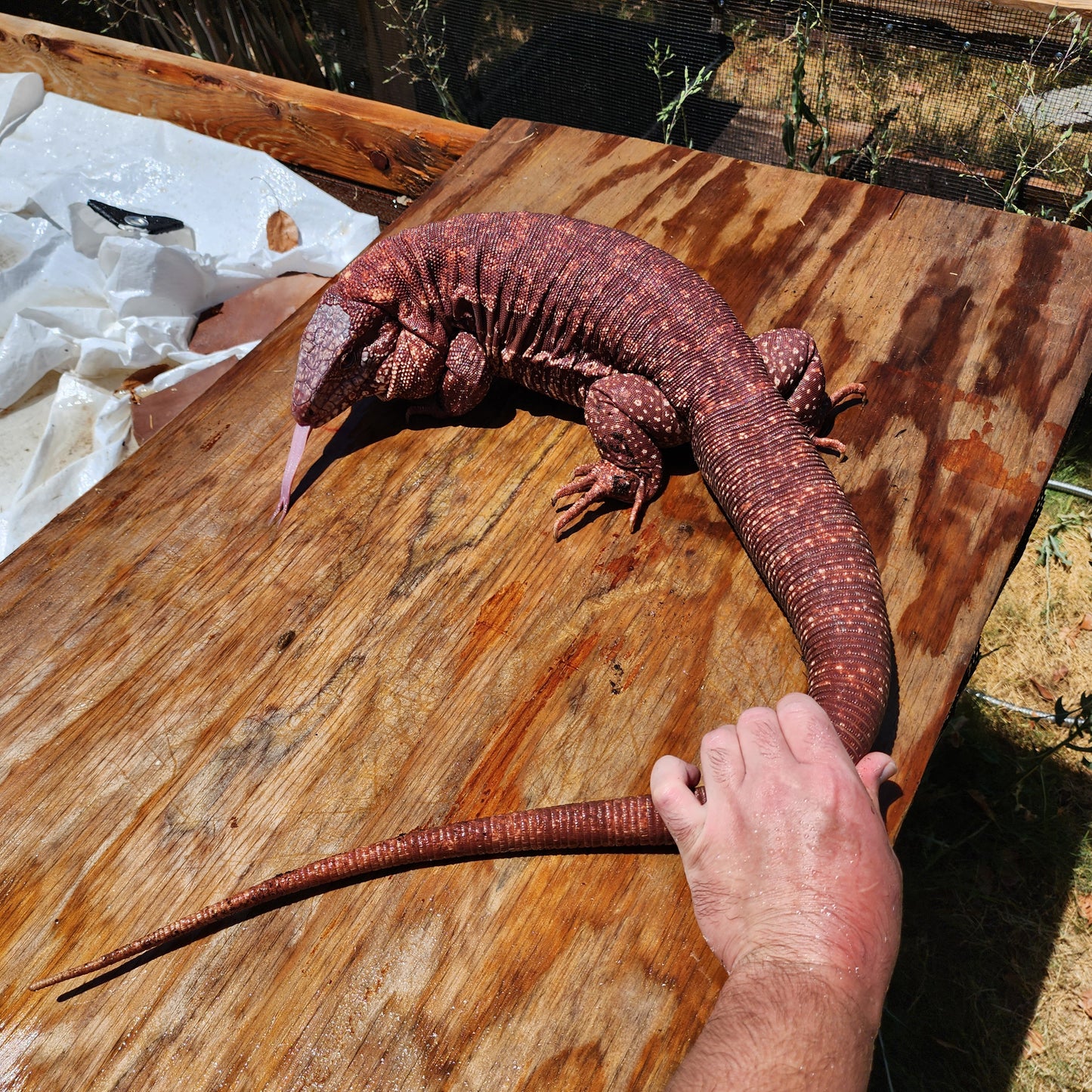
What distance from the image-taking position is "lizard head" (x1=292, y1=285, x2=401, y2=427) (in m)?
3.07

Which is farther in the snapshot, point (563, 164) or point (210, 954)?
point (563, 164)

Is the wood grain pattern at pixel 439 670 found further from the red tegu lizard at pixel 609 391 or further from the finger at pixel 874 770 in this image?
the finger at pixel 874 770

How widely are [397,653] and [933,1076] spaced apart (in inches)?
91.2

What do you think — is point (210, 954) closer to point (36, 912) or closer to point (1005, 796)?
point (36, 912)

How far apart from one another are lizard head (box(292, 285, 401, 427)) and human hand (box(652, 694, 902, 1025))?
1850mm

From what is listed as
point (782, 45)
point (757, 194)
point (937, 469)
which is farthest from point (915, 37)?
point (937, 469)

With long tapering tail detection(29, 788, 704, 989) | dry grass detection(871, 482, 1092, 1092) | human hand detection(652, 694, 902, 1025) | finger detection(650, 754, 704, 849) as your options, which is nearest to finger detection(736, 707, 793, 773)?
human hand detection(652, 694, 902, 1025)

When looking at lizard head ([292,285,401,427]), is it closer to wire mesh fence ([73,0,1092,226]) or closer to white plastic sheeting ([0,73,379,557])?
white plastic sheeting ([0,73,379,557])

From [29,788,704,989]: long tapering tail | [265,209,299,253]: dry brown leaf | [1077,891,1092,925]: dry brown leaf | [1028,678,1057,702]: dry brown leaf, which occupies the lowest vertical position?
[1077,891,1092,925]: dry brown leaf

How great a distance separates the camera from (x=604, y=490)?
285cm

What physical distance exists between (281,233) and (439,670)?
3422mm

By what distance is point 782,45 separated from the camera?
5738 millimetres

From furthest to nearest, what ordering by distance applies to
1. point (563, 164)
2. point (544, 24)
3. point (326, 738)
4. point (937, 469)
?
point (544, 24), point (563, 164), point (937, 469), point (326, 738)

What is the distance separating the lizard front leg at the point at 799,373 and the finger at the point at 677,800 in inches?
51.0
